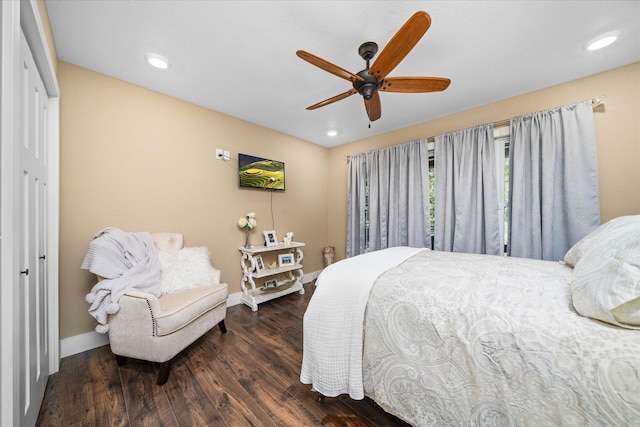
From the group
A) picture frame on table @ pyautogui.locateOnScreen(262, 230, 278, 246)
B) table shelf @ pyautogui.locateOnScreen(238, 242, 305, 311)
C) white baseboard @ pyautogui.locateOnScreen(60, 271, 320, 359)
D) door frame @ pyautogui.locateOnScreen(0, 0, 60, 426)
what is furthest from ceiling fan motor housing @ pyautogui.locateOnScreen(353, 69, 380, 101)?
white baseboard @ pyautogui.locateOnScreen(60, 271, 320, 359)

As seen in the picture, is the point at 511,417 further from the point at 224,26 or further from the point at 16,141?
the point at 224,26

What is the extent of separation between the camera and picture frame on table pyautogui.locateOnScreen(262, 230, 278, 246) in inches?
131

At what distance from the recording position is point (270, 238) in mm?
3389

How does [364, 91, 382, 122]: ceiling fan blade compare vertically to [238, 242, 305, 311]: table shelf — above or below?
above

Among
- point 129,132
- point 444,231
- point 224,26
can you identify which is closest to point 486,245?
point 444,231

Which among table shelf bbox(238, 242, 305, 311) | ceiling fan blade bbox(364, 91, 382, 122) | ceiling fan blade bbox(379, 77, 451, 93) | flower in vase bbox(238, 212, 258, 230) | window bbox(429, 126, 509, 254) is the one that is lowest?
table shelf bbox(238, 242, 305, 311)

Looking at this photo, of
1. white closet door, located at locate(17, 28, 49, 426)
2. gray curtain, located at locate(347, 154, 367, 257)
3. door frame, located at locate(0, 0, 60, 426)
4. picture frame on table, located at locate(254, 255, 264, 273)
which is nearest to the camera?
door frame, located at locate(0, 0, 60, 426)

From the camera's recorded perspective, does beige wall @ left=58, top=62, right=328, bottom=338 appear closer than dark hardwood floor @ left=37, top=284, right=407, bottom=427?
No

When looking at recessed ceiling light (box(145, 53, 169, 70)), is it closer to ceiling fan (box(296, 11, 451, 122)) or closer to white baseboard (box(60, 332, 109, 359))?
ceiling fan (box(296, 11, 451, 122))

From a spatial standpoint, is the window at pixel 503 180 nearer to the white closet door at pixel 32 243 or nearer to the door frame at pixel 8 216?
the door frame at pixel 8 216

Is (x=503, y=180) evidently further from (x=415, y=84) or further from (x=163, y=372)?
(x=163, y=372)

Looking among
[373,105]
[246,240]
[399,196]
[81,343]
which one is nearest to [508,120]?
[399,196]

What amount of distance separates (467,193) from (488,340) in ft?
7.60

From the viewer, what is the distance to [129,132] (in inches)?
89.0
